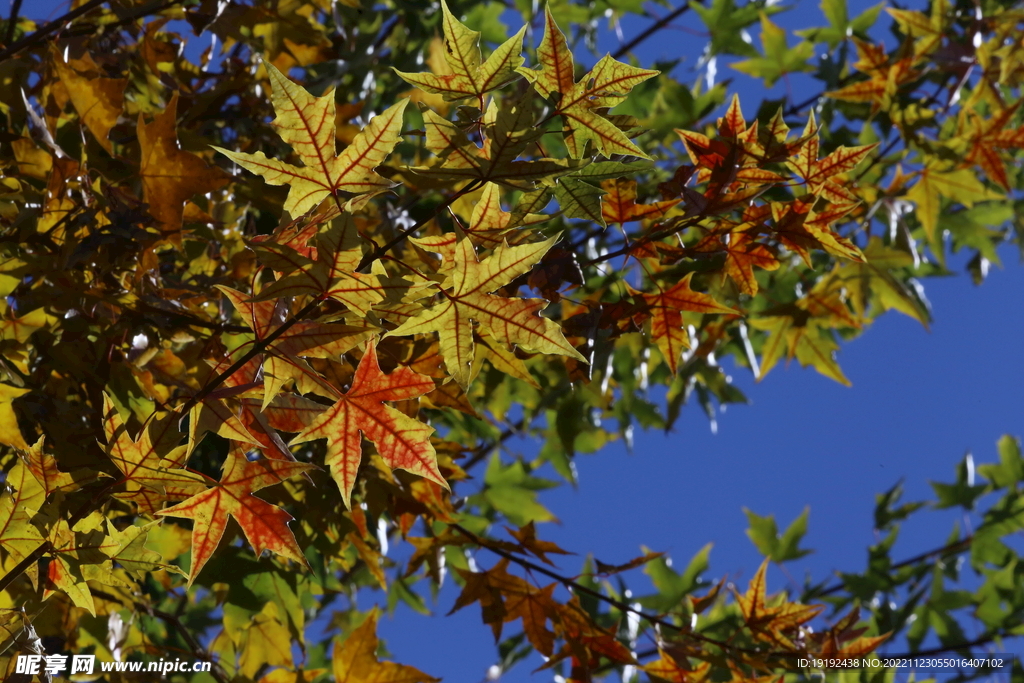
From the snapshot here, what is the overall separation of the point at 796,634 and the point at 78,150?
72.0 inches

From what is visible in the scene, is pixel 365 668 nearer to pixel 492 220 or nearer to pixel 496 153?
pixel 492 220

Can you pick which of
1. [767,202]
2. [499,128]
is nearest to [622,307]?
[767,202]

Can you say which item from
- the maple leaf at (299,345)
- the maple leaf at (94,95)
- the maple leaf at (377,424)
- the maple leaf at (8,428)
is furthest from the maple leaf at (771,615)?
the maple leaf at (94,95)

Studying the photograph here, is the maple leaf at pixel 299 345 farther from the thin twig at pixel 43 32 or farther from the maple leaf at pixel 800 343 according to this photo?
the maple leaf at pixel 800 343

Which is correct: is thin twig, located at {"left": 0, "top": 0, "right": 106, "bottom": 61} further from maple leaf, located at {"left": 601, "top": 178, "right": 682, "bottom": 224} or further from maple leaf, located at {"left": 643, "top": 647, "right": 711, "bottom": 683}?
maple leaf, located at {"left": 643, "top": 647, "right": 711, "bottom": 683}

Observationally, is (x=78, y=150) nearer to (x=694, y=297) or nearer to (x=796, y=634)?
(x=694, y=297)

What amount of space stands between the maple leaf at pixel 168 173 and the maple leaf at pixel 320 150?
472mm

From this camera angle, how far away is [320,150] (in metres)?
0.92

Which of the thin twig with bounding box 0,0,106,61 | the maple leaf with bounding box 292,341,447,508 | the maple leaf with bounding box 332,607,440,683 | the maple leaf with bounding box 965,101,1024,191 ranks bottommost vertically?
the maple leaf with bounding box 332,607,440,683

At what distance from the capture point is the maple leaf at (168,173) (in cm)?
136

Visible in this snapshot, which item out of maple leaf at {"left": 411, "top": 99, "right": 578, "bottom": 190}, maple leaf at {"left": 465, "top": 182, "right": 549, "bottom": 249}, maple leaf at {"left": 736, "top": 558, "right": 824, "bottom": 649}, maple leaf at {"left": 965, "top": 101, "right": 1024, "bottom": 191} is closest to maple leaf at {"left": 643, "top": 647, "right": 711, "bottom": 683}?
maple leaf at {"left": 736, "top": 558, "right": 824, "bottom": 649}

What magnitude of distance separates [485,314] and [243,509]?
0.42 m

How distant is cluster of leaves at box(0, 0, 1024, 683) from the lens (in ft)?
3.12

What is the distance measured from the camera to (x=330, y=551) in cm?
168
